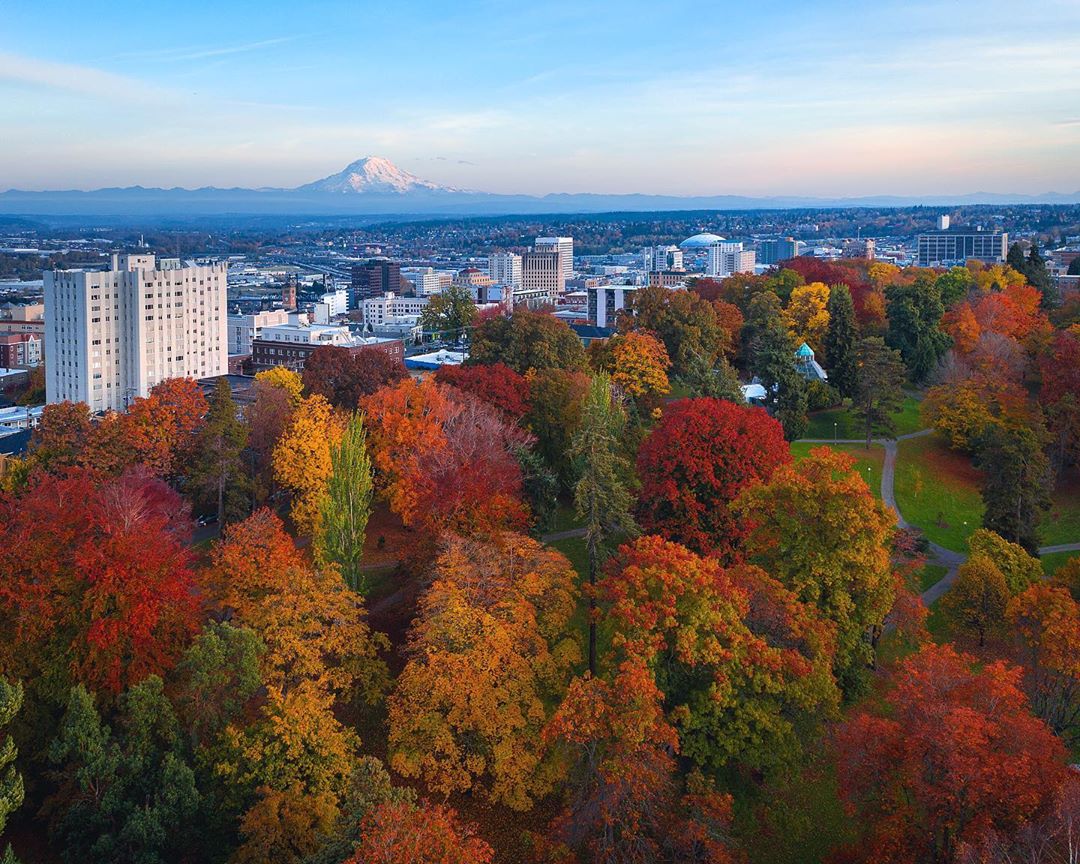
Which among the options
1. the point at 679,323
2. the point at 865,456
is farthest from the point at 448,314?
the point at 865,456

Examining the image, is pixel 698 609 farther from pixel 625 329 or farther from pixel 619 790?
pixel 625 329

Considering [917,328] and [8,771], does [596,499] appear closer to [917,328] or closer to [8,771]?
[8,771]

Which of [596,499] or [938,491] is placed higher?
[596,499]

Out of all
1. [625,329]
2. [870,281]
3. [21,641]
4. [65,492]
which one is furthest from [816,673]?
[870,281]

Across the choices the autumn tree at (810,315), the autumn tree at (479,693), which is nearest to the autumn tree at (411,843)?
the autumn tree at (479,693)

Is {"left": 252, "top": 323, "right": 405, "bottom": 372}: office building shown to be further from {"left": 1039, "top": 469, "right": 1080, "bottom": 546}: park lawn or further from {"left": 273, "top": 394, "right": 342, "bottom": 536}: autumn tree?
{"left": 1039, "top": 469, "right": 1080, "bottom": 546}: park lawn

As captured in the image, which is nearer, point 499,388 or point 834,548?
point 834,548

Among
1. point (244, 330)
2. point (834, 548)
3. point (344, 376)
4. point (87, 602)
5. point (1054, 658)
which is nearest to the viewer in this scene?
point (1054, 658)
